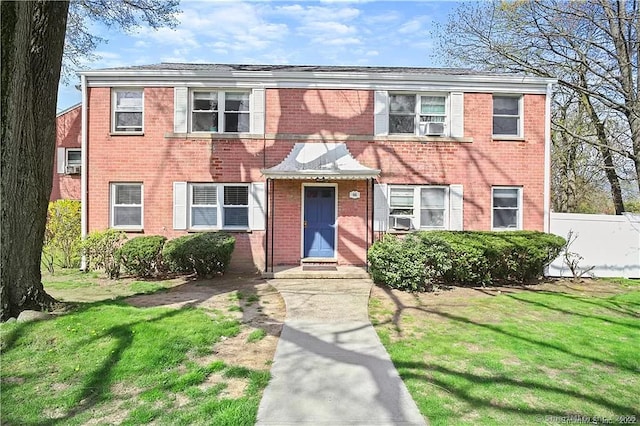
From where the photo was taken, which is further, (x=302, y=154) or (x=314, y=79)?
(x=314, y=79)

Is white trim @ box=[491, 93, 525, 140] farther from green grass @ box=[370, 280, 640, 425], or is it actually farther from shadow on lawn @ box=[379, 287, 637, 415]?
shadow on lawn @ box=[379, 287, 637, 415]

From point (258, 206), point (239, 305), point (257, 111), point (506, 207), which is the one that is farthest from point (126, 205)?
point (506, 207)

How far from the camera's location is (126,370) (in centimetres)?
458

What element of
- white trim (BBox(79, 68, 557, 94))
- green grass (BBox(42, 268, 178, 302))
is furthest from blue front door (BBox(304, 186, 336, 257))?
green grass (BBox(42, 268, 178, 302))

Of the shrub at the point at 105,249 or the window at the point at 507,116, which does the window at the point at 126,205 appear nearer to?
the shrub at the point at 105,249

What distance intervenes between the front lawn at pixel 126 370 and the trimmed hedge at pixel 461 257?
4.23m

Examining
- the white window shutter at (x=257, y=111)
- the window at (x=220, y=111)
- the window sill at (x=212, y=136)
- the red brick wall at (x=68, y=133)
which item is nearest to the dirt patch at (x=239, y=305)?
the window sill at (x=212, y=136)

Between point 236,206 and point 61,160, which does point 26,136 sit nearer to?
point 236,206

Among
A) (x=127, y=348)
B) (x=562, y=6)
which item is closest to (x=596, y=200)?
(x=562, y=6)

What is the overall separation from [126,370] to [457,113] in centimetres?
1130

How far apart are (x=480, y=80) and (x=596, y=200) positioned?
19256 millimetres

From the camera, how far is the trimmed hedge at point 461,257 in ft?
30.9

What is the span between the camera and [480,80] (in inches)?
471

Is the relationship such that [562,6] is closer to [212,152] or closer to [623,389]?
[212,152]
